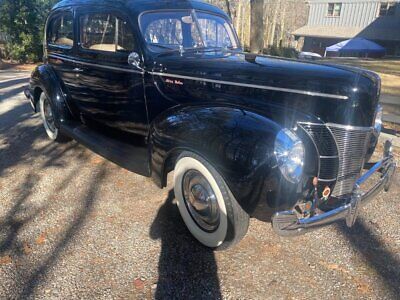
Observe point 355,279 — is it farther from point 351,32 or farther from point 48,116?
point 351,32

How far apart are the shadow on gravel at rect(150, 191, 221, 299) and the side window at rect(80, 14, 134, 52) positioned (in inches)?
71.6

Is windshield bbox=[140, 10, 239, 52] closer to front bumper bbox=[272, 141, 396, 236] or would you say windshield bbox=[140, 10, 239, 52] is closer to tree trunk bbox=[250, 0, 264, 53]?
front bumper bbox=[272, 141, 396, 236]

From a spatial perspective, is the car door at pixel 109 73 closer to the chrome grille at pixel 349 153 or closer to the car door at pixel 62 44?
the car door at pixel 62 44

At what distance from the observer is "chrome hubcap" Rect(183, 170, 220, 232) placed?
108 inches

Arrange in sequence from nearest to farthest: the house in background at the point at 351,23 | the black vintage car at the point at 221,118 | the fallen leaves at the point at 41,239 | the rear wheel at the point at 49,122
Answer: the black vintage car at the point at 221,118, the fallen leaves at the point at 41,239, the rear wheel at the point at 49,122, the house in background at the point at 351,23

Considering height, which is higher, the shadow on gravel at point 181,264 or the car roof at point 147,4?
the car roof at point 147,4

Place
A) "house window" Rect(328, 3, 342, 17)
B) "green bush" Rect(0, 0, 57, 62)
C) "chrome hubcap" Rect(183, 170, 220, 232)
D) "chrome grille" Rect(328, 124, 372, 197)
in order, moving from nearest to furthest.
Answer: "chrome grille" Rect(328, 124, 372, 197)
"chrome hubcap" Rect(183, 170, 220, 232)
"green bush" Rect(0, 0, 57, 62)
"house window" Rect(328, 3, 342, 17)

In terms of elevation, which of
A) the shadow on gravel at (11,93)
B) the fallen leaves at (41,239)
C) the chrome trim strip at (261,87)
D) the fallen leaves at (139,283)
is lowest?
the fallen leaves at (139,283)

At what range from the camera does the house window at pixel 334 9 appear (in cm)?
3231

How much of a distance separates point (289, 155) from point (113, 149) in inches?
83.2

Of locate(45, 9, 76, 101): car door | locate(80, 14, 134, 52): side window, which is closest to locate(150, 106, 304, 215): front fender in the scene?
locate(80, 14, 134, 52): side window

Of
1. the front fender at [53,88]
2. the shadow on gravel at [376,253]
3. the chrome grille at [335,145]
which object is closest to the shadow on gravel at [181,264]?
the chrome grille at [335,145]

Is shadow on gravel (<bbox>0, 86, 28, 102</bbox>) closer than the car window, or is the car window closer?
the car window

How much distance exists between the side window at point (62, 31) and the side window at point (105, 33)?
1.06 ft
